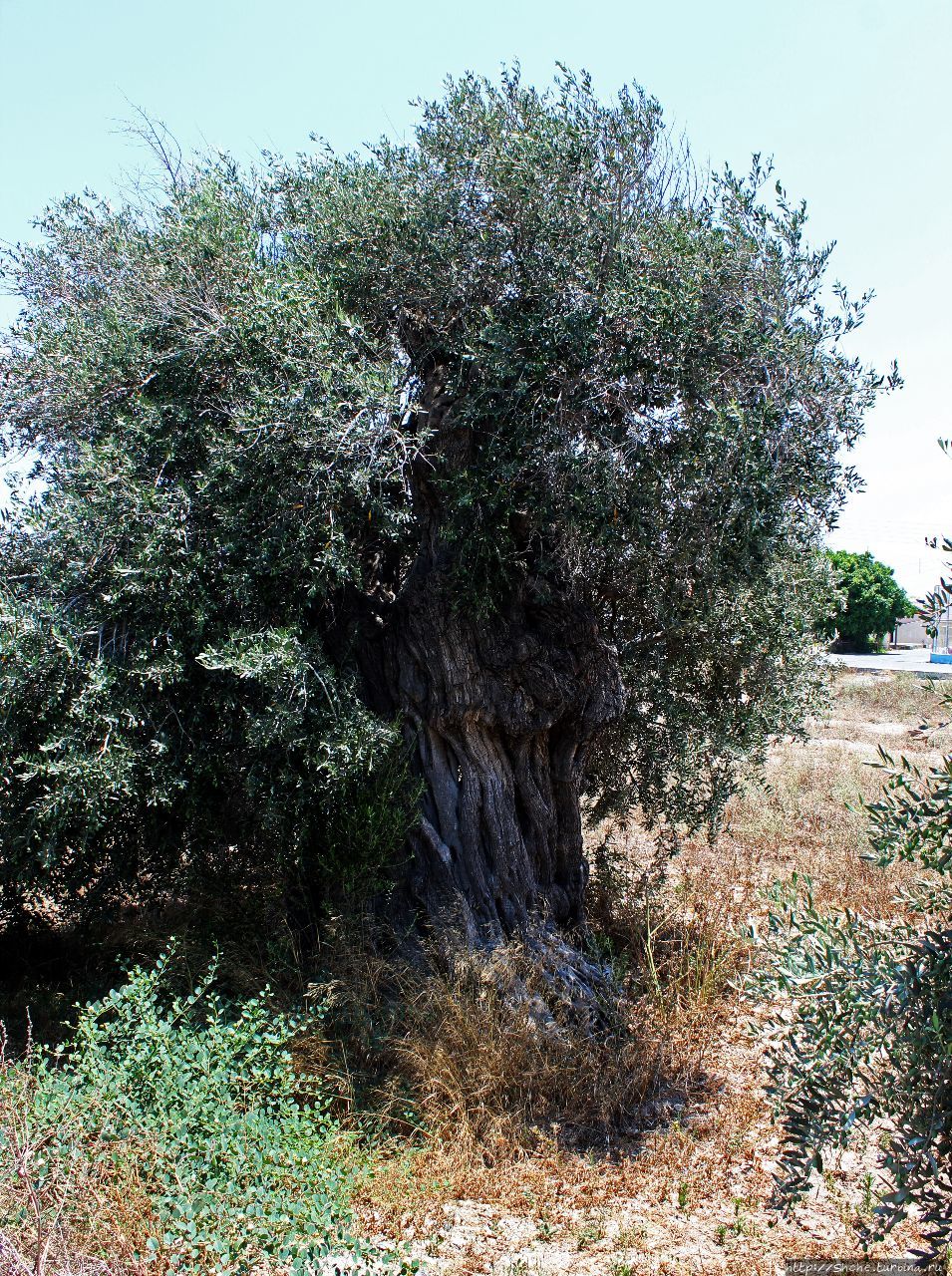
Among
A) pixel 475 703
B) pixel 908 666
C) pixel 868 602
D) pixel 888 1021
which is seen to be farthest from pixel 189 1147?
pixel 868 602

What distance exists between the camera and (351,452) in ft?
16.9

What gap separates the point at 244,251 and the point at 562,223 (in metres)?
1.96

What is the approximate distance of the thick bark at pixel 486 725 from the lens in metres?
5.96

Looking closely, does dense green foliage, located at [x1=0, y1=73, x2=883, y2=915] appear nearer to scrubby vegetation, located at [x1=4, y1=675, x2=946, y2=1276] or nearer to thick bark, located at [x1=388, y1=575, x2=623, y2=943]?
thick bark, located at [x1=388, y1=575, x2=623, y2=943]

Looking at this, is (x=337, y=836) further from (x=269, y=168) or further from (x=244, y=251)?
(x=269, y=168)

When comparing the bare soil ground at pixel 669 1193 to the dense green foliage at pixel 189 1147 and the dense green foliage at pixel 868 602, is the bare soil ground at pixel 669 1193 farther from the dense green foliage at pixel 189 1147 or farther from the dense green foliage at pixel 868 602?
the dense green foliage at pixel 868 602

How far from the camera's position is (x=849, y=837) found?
9500 millimetres

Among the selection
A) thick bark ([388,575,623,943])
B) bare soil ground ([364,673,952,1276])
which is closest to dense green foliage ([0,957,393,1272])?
bare soil ground ([364,673,952,1276])

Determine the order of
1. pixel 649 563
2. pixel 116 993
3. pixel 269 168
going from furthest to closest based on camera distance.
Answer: pixel 269 168, pixel 649 563, pixel 116 993

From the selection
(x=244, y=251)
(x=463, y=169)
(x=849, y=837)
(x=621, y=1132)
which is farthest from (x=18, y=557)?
(x=849, y=837)

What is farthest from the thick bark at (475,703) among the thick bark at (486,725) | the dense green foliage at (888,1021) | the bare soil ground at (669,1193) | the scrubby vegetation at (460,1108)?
the dense green foliage at (888,1021)

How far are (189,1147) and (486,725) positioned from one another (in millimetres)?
3024

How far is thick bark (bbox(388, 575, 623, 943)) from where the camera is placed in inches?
235

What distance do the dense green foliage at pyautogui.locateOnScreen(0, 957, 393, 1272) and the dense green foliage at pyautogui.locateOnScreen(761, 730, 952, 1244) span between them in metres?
1.72
